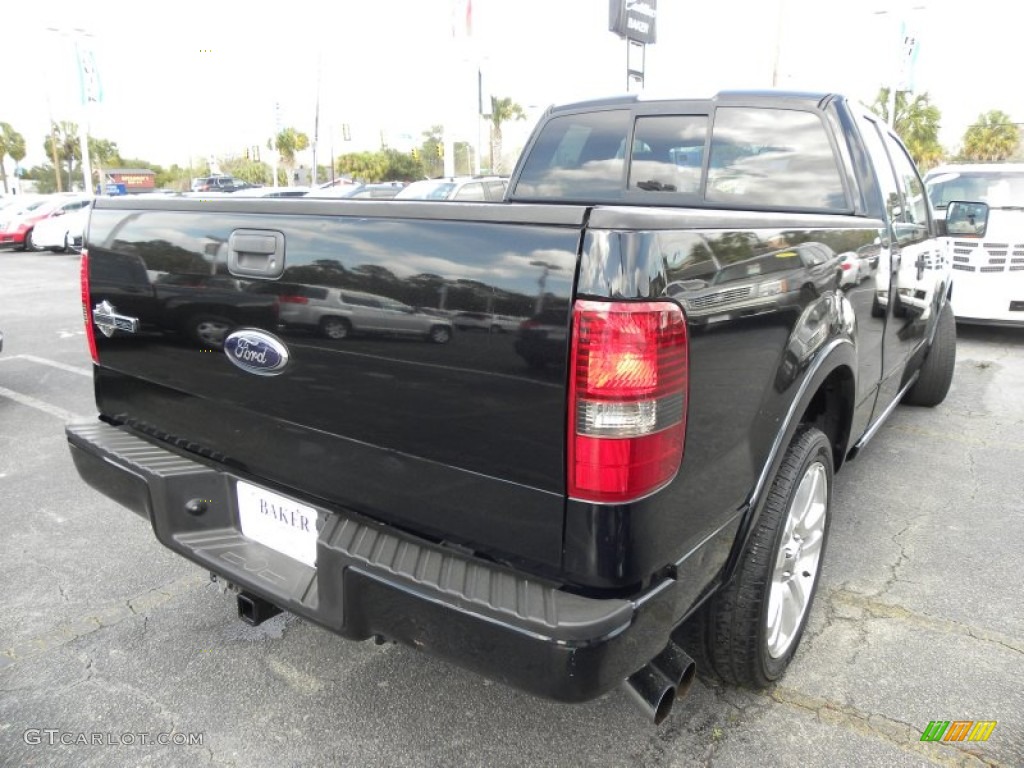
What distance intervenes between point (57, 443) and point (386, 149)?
69434mm

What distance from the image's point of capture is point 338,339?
1.79 m

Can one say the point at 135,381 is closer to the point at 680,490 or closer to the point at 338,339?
the point at 338,339

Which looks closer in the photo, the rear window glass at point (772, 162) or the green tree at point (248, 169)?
the rear window glass at point (772, 162)

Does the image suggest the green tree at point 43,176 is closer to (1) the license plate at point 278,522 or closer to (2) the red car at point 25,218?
(2) the red car at point 25,218

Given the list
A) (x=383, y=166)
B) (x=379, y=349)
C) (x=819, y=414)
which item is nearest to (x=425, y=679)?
(x=379, y=349)

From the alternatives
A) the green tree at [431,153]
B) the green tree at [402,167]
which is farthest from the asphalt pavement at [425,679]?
the green tree at [431,153]

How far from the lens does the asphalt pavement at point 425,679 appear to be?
2125 millimetres

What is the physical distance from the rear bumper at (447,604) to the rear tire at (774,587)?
1.40ft

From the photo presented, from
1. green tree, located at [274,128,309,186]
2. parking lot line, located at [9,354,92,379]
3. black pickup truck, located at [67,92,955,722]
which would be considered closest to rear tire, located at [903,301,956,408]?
black pickup truck, located at [67,92,955,722]

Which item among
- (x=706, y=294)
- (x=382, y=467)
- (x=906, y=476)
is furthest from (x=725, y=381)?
(x=906, y=476)

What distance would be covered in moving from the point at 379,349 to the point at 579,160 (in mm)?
2557

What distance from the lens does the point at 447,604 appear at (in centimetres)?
162

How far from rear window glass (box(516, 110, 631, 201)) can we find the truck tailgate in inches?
86.9

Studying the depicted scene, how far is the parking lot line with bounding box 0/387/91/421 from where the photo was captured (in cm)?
524
